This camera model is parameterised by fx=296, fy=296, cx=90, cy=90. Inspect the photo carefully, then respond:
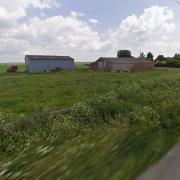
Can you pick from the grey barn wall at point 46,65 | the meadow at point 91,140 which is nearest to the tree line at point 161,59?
the grey barn wall at point 46,65

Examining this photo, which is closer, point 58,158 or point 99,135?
point 58,158

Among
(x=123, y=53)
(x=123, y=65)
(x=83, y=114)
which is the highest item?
(x=123, y=53)

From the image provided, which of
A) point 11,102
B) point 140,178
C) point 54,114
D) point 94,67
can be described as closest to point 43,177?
point 140,178

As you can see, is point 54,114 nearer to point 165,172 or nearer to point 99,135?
point 99,135

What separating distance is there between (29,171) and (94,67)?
67110 mm

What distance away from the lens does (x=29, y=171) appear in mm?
6395

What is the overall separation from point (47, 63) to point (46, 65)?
61 cm

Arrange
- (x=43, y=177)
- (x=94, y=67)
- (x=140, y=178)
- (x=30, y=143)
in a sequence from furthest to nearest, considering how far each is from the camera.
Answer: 1. (x=94, y=67)
2. (x=30, y=143)
3. (x=43, y=177)
4. (x=140, y=178)

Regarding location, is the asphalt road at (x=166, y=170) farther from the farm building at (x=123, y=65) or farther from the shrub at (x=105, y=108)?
the farm building at (x=123, y=65)

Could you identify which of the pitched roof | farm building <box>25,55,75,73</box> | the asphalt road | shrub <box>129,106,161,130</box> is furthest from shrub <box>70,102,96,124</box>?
the pitched roof

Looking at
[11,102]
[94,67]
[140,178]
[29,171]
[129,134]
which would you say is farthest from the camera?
[94,67]

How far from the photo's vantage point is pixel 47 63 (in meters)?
72.7

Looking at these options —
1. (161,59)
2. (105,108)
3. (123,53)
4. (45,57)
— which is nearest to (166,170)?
(105,108)

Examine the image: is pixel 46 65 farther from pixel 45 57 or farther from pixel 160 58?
pixel 160 58
